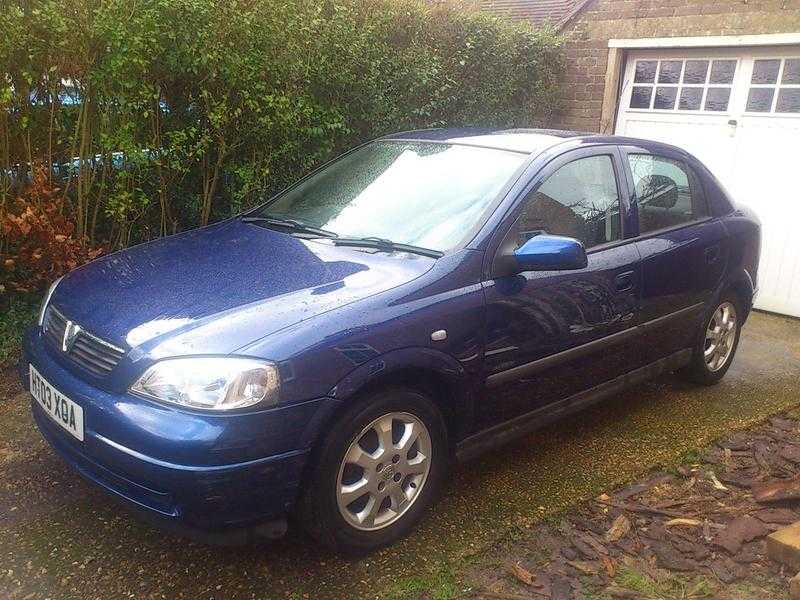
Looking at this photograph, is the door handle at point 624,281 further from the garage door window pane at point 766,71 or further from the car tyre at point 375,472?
the garage door window pane at point 766,71

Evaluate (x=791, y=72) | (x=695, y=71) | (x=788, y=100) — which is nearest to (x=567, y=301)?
(x=788, y=100)

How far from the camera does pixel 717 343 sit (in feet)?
15.6

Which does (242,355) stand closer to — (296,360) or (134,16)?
(296,360)

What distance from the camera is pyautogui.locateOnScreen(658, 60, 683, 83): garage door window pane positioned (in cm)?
752

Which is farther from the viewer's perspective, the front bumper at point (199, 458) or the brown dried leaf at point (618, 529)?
the brown dried leaf at point (618, 529)

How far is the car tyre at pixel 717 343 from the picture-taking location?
4.58 metres

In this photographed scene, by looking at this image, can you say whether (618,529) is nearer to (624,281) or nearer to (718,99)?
(624,281)

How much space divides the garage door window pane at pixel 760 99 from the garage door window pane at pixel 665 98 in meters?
0.79

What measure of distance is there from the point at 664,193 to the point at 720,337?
4.04 ft

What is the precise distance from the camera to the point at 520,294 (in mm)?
3121

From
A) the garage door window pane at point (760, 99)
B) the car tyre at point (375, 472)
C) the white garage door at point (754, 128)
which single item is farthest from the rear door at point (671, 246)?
the garage door window pane at point (760, 99)

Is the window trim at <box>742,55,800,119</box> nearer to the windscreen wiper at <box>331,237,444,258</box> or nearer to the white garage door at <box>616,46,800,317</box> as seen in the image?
the white garage door at <box>616,46,800,317</box>

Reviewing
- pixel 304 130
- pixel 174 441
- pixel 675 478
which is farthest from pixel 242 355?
pixel 304 130

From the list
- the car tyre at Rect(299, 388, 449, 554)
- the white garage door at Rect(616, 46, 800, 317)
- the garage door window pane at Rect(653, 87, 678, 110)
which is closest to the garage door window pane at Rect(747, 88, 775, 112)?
the white garage door at Rect(616, 46, 800, 317)
